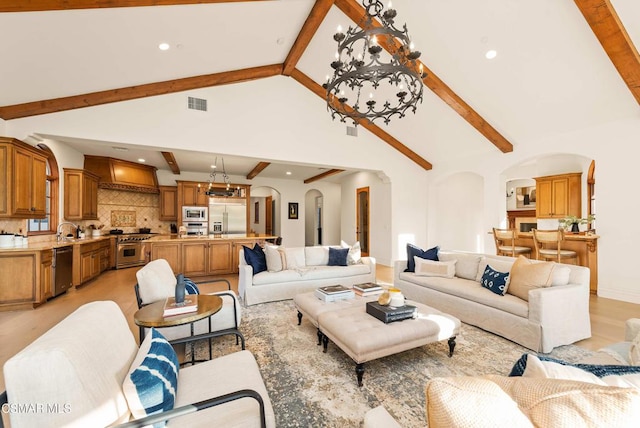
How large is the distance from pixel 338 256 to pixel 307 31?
369cm

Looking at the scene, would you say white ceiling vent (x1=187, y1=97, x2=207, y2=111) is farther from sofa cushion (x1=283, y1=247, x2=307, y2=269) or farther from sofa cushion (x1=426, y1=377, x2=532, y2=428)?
sofa cushion (x1=426, y1=377, x2=532, y2=428)

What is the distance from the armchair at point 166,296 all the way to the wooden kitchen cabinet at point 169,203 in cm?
588

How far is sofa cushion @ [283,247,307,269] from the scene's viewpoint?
4.66 meters

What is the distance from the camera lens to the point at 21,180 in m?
4.00

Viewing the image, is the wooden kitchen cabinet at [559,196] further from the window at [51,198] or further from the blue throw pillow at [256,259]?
the window at [51,198]

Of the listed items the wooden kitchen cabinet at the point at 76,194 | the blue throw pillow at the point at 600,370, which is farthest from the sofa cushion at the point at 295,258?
the wooden kitchen cabinet at the point at 76,194

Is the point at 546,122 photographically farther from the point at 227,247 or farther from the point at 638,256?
the point at 227,247

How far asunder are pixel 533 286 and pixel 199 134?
5408 mm

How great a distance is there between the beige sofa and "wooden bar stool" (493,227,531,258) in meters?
5.57

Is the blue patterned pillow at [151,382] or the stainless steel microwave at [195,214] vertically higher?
the stainless steel microwave at [195,214]

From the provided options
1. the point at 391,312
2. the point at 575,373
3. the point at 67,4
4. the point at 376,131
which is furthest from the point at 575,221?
the point at 67,4

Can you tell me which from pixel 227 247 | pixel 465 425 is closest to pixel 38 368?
pixel 465 425

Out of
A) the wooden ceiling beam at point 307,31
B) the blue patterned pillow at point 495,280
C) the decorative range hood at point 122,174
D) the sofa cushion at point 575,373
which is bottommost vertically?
the blue patterned pillow at point 495,280

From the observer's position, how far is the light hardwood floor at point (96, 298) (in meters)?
Answer: 2.84
